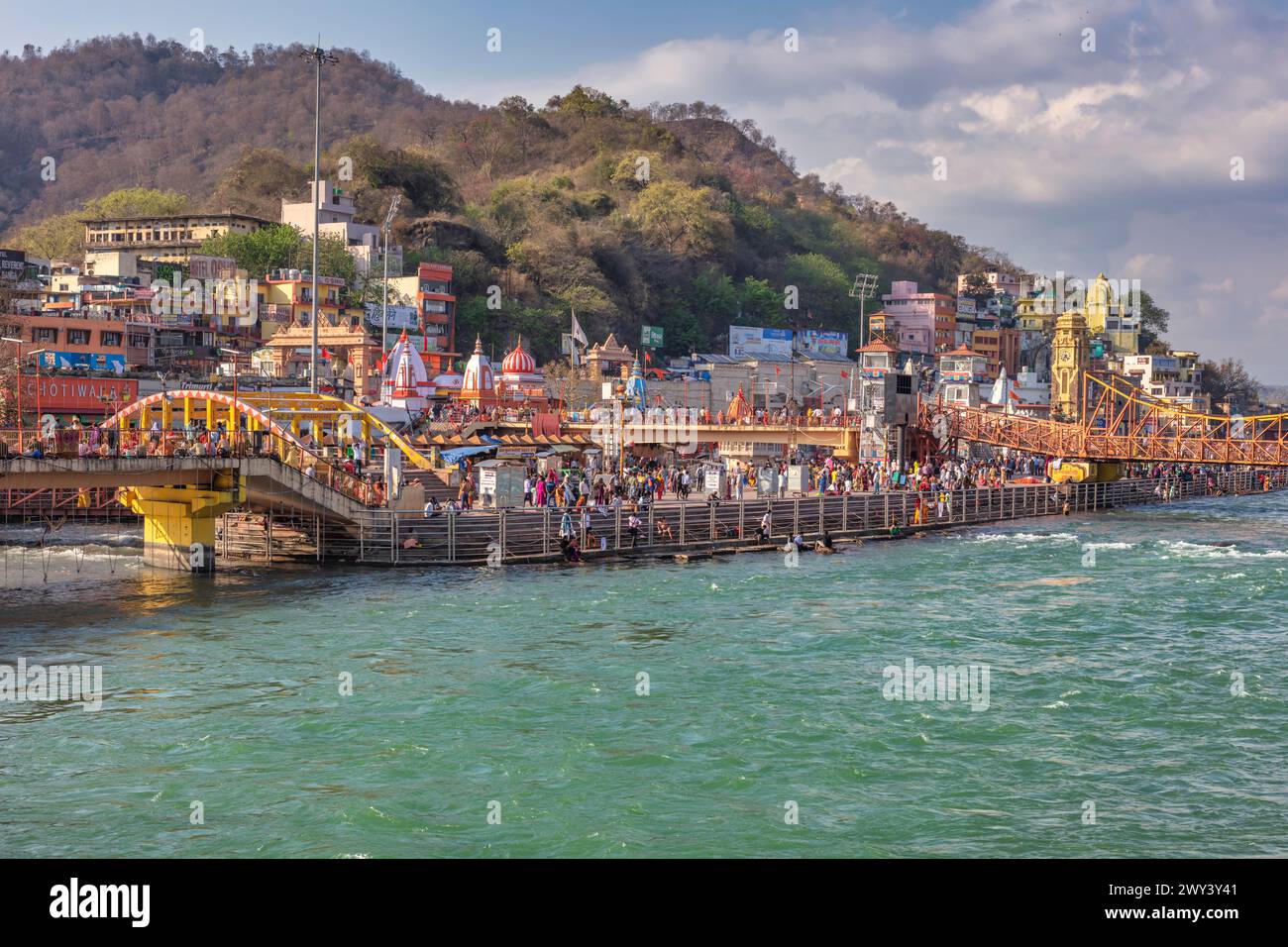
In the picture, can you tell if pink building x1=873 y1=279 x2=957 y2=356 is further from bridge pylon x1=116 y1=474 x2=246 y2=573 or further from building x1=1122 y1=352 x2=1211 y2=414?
bridge pylon x1=116 y1=474 x2=246 y2=573

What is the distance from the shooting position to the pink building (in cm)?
14625

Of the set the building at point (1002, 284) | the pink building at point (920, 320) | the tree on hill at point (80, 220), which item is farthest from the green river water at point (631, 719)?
the building at point (1002, 284)

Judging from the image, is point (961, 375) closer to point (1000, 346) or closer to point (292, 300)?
point (1000, 346)

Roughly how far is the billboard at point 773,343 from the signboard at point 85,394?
57.8 m

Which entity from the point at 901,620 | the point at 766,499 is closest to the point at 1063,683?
the point at 901,620

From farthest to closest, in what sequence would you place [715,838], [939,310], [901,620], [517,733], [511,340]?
[939,310]
[511,340]
[901,620]
[517,733]
[715,838]

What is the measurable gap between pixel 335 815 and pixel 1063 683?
17420mm

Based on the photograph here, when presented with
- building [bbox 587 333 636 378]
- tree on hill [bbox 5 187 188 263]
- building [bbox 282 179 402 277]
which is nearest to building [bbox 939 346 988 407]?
building [bbox 587 333 636 378]

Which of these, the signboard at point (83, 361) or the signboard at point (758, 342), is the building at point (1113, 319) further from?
the signboard at point (83, 361)

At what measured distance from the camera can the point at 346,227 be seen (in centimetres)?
10888

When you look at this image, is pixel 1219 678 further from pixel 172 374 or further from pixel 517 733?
pixel 172 374

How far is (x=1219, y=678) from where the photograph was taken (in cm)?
2944

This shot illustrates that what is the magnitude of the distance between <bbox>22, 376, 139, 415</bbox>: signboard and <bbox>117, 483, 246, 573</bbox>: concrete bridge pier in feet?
72.3

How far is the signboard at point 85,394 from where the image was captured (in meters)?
63.4
